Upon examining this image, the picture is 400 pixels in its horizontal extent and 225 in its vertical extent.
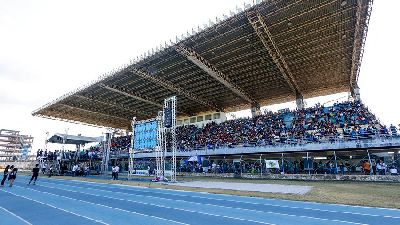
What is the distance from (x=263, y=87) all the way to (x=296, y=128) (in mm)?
11116

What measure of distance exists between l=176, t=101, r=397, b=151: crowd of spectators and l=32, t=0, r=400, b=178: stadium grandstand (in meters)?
0.12

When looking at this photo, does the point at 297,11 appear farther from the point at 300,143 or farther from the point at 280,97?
the point at 280,97

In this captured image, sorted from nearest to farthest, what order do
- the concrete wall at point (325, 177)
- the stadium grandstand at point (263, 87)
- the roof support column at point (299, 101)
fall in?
1. the concrete wall at point (325, 177)
2. the stadium grandstand at point (263, 87)
3. the roof support column at point (299, 101)

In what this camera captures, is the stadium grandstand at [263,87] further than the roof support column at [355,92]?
No

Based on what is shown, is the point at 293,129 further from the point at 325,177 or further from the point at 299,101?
the point at 299,101

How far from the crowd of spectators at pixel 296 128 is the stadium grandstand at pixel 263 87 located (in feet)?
0.41

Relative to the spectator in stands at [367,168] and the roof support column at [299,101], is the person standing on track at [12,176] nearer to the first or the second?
the spectator in stands at [367,168]

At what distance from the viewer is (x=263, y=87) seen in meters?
41.6

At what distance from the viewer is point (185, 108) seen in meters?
52.1

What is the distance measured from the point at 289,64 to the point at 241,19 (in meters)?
11.6

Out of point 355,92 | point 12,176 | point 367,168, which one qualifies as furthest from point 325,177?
point 12,176

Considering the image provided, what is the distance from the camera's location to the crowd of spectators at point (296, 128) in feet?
84.5

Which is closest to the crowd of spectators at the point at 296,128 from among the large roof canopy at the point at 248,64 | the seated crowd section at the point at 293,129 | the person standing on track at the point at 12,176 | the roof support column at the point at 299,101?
the seated crowd section at the point at 293,129

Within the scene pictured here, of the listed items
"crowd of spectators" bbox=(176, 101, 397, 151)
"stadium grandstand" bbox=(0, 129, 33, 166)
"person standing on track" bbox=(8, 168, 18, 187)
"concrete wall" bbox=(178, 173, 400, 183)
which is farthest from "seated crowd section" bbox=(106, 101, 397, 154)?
"stadium grandstand" bbox=(0, 129, 33, 166)
